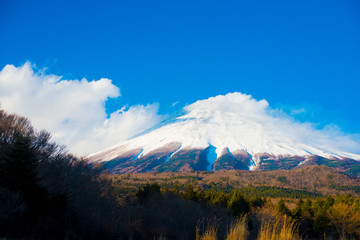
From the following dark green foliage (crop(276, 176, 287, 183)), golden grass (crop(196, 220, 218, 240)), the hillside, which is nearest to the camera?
golden grass (crop(196, 220, 218, 240))

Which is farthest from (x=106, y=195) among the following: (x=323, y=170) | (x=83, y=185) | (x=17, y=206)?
(x=323, y=170)

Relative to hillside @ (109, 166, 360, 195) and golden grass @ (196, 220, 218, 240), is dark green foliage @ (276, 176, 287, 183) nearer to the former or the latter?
hillside @ (109, 166, 360, 195)

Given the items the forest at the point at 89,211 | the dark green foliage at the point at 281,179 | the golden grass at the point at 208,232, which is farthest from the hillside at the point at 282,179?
the golden grass at the point at 208,232

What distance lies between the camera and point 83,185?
26.5 metres

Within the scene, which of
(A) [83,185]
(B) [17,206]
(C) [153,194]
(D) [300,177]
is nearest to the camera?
(B) [17,206]

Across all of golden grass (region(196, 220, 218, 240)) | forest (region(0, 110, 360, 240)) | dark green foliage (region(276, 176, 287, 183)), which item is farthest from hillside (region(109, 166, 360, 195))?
golden grass (region(196, 220, 218, 240))

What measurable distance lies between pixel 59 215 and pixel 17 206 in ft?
8.12

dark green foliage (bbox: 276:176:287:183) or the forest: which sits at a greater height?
the forest

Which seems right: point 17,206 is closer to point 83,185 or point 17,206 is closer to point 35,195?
point 35,195

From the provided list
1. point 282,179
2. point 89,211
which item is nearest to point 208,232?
point 89,211

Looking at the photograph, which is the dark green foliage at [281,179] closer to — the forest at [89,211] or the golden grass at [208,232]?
the forest at [89,211]

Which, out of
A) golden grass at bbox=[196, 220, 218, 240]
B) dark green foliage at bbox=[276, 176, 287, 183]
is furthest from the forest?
dark green foliage at bbox=[276, 176, 287, 183]

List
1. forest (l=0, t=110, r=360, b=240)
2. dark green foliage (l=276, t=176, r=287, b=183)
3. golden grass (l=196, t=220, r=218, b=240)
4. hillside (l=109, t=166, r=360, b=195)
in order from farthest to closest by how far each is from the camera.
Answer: dark green foliage (l=276, t=176, r=287, b=183)
hillside (l=109, t=166, r=360, b=195)
forest (l=0, t=110, r=360, b=240)
golden grass (l=196, t=220, r=218, b=240)

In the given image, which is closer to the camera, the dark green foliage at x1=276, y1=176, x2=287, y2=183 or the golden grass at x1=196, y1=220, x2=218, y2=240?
the golden grass at x1=196, y1=220, x2=218, y2=240
